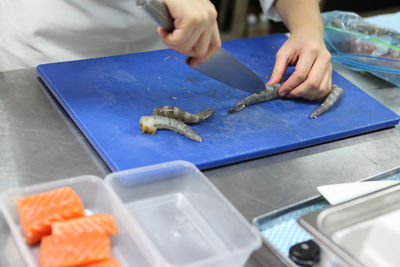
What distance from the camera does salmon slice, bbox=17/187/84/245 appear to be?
1.05m

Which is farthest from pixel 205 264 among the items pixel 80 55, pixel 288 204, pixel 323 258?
pixel 80 55

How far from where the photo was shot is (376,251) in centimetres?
127

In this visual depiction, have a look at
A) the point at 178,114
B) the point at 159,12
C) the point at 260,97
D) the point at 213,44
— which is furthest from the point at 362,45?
the point at 159,12

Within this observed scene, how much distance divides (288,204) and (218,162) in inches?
10.0

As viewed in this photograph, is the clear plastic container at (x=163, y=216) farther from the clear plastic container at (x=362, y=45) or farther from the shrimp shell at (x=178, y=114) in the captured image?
the clear plastic container at (x=362, y=45)

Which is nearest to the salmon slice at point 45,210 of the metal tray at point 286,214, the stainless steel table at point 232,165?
the stainless steel table at point 232,165

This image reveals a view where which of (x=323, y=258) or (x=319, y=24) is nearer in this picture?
(x=323, y=258)

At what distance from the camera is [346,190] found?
1364 millimetres

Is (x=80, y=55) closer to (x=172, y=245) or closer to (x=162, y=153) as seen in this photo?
(x=162, y=153)

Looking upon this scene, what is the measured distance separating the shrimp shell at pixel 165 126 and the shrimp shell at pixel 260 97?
9.9 inches

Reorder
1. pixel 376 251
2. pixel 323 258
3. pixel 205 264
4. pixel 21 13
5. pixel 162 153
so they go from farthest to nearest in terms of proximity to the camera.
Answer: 1. pixel 21 13
2. pixel 162 153
3. pixel 376 251
4. pixel 323 258
5. pixel 205 264

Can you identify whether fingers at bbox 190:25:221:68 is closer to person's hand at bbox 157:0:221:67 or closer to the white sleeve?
person's hand at bbox 157:0:221:67

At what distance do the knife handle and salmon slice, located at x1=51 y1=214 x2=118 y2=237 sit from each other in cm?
60

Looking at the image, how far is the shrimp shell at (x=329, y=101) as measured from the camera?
1.84m
